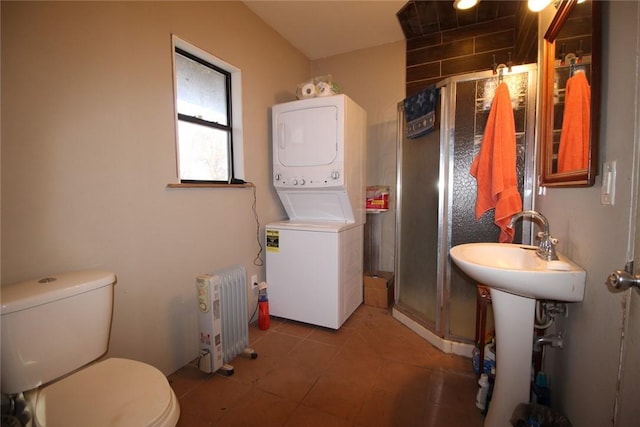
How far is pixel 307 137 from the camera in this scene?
237 centimetres

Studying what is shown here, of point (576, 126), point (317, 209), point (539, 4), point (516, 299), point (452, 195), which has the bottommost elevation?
point (516, 299)

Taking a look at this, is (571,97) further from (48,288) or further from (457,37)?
(48,288)

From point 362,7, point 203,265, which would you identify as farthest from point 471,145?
point 203,265

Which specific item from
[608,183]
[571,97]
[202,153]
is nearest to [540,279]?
[608,183]

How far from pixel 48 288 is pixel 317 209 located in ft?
6.17

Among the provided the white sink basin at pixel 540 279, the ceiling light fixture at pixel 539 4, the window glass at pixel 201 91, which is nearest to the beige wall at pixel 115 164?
the window glass at pixel 201 91

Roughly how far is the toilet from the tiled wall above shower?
2910 mm

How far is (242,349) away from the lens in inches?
78.3

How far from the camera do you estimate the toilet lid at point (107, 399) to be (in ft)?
2.81

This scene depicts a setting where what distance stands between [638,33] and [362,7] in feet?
6.76

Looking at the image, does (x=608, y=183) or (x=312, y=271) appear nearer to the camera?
(x=608, y=183)

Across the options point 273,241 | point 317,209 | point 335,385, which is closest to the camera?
point 335,385

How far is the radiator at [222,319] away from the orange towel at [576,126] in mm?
1906

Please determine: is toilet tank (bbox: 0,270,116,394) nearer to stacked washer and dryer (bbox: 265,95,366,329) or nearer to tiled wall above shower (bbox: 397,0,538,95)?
stacked washer and dryer (bbox: 265,95,366,329)
